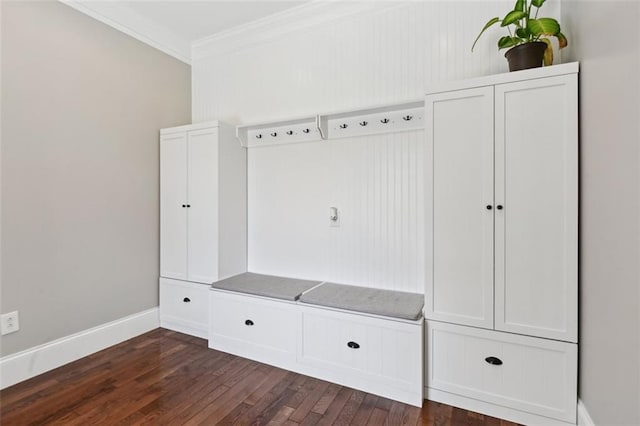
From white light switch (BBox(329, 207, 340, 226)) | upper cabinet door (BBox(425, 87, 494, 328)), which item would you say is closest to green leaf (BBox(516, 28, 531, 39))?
upper cabinet door (BBox(425, 87, 494, 328))

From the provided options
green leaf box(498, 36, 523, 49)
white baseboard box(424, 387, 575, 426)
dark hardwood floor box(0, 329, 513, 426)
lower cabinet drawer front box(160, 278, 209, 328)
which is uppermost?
green leaf box(498, 36, 523, 49)

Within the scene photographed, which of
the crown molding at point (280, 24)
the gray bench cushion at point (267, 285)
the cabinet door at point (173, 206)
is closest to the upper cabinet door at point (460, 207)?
the gray bench cushion at point (267, 285)

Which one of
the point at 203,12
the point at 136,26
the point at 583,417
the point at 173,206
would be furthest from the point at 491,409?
the point at 136,26

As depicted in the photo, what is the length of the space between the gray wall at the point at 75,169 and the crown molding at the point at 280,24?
17.2 inches

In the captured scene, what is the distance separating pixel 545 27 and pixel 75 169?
3.09 metres

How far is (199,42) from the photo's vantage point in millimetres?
3096

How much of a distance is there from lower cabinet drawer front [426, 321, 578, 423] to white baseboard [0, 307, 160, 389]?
2.38m

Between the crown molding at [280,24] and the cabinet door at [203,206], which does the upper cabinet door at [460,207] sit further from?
the cabinet door at [203,206]

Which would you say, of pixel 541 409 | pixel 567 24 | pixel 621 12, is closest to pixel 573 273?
pixel 541 409

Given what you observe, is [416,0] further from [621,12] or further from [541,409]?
[541,409]

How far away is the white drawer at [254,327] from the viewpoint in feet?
7.15

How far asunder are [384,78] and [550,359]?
2.01 m

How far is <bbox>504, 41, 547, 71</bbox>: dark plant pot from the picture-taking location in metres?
1.67

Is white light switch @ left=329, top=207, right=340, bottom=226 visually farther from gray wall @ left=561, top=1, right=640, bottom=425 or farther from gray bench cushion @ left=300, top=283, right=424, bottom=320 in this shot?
gray wall @ left=561, top=1, right=640, bottom=425
